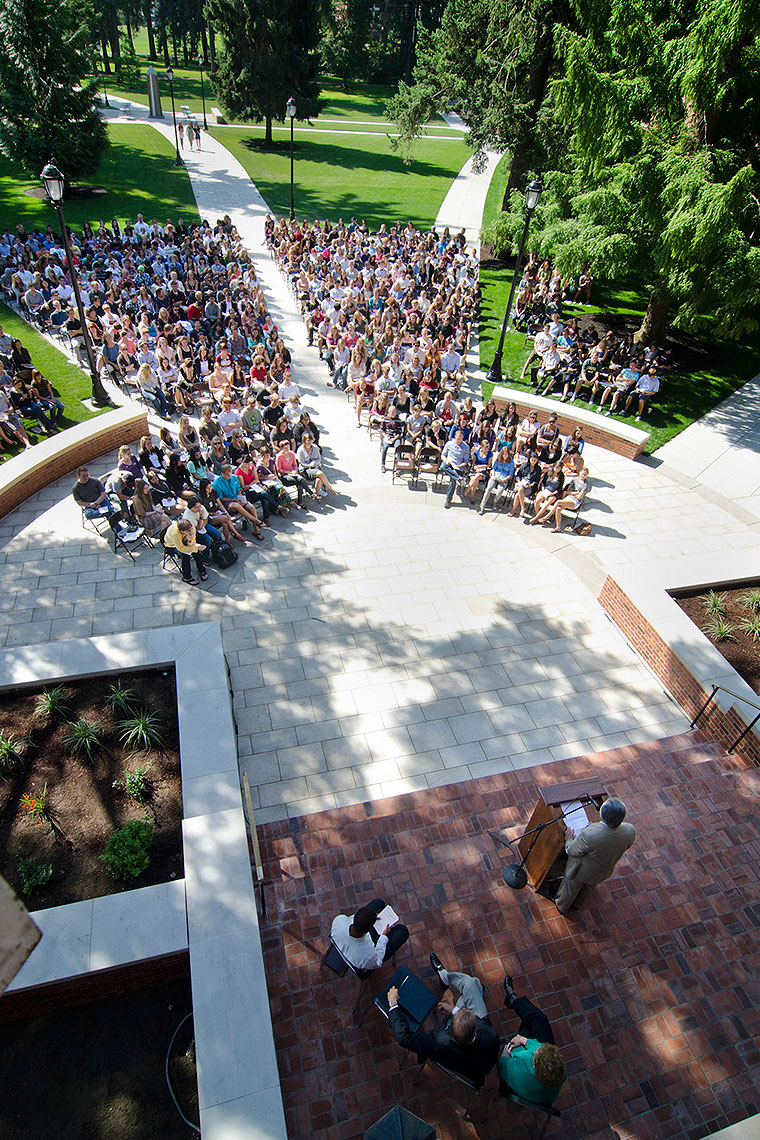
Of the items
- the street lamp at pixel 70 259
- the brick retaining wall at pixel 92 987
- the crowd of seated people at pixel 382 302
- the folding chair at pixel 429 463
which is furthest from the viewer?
the crowd of seated people at pixel 382 302

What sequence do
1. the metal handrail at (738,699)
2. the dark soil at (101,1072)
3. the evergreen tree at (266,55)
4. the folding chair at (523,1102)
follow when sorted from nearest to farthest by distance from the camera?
1. the folding chair at (523,1102)
2. the dark soil at (101,1072)
3. the metal handrail at (738,699)
4. the evergreen tree at (266,55)

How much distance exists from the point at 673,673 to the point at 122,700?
22.3ft

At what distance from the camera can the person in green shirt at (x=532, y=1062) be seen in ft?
12.9

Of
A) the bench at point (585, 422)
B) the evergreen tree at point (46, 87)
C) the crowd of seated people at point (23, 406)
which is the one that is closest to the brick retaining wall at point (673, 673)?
the bench at point (585, 422)

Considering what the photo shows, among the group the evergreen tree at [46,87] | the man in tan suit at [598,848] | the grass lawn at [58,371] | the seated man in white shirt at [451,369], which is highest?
the evergreen tree at [46,87]

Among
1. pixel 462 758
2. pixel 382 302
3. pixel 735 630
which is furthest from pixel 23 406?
pixel 735 630

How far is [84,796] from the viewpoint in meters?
6.23

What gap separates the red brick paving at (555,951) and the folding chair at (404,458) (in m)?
6.98

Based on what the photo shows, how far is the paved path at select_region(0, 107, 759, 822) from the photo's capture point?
759cm

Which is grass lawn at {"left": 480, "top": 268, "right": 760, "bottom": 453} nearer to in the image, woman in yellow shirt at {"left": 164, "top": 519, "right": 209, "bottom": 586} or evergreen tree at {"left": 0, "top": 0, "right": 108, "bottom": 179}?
woman in yellow shirt at {"left": 164, "top": 519, "right": 209, "bottom": 586}

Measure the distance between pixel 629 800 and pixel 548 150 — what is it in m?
20.5

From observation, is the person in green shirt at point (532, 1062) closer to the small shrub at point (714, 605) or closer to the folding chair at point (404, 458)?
the small shrub at point (714, 605)

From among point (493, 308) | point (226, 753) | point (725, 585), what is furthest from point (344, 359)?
point (226, 753)

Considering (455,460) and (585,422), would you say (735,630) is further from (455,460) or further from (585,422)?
(585,422)
